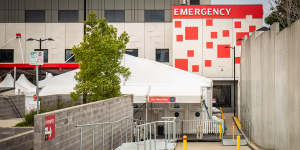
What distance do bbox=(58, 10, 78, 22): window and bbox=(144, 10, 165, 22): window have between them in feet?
27.9

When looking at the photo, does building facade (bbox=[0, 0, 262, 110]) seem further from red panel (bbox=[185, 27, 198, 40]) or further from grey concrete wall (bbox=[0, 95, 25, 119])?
grey concrete wall (bbox=[0, 95, 25, 119])

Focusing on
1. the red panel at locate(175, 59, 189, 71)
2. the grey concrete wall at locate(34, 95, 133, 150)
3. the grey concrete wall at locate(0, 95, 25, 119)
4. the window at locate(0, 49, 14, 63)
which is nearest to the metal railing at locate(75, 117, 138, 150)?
the grey concrete wall at locate(34, 95, 133, 150)

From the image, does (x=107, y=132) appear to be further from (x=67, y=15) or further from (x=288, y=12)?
(x=67, y=15)

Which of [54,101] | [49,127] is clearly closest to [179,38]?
[54,101]

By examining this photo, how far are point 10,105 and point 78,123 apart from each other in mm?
9397

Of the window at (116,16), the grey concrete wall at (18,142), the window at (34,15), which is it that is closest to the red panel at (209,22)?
the window at (116,16)

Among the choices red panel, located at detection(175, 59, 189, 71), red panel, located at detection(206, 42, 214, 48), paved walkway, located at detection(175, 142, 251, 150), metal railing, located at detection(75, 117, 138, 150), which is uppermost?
red panel, located at detection(206, 42, 214, 48)

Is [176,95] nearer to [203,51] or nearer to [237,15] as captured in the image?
[203,51]

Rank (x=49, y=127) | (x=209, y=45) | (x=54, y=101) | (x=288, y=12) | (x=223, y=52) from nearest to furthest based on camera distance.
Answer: (x=49, y=127) → (x=288, y=12) → (x=54, y=101) → (x=223, y=52) → (x=209, y=45)

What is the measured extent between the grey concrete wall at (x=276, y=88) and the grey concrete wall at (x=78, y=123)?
6.16 metres

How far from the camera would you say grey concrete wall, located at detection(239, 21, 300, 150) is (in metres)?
9.30

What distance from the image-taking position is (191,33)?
35.3 meters

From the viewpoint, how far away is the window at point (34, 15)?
1550 inches

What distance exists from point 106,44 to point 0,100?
263 inches
